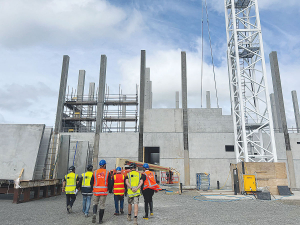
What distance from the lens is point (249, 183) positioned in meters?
14.5

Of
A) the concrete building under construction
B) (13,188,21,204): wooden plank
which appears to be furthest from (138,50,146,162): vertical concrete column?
(13,188,21,204): wooden plank

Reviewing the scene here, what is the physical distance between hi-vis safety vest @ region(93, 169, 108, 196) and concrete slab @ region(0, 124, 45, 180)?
649 centimetres

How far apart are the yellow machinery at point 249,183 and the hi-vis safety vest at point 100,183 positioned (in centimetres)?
1082

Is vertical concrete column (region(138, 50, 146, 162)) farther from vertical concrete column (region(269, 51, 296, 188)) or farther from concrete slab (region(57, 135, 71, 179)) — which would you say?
vertical concrete column (region(269, 51, 296, 188))

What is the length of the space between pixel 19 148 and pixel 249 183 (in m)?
13.5

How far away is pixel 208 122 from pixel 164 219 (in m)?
16.1

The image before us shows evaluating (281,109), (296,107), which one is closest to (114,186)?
(281,109)

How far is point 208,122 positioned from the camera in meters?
22.3

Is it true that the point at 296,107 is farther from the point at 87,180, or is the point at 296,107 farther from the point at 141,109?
the point at 87,180

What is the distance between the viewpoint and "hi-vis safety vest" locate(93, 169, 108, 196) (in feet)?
22.0

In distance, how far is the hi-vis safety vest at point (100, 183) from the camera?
671 cm

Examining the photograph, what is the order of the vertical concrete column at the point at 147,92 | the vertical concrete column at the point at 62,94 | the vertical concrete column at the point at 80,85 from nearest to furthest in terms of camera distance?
the vertical concrete column at the point at 62,94 → the vertical concrete column at the point at 80,85 → the vertical concrete column at the point at 147,92

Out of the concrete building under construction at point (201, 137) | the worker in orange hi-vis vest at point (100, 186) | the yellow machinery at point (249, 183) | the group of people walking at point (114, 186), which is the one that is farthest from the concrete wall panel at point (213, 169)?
the worker in orange hi-vis vest at point (100, 186)

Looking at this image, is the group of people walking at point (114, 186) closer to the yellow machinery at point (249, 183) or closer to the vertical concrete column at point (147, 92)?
the yellow machinery at point (249, 183)
